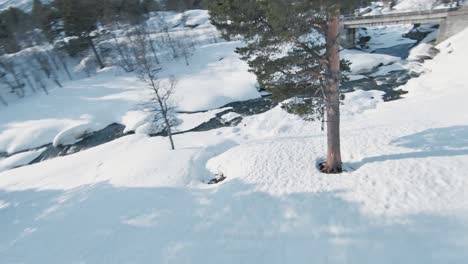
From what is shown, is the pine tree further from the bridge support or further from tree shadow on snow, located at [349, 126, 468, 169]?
the bridge support

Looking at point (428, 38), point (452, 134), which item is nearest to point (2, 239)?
point (452, 134)

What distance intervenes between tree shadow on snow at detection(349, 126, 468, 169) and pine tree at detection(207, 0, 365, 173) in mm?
1952

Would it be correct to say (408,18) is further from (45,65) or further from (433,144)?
(45,65)

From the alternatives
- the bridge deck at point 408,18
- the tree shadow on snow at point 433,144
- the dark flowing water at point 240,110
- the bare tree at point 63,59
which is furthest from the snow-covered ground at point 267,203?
the bare tree at point 63,59

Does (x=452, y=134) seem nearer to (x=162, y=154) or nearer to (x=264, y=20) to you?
(x=264, y=20)

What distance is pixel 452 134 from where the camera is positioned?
992 cm

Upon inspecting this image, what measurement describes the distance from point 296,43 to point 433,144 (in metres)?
6.76

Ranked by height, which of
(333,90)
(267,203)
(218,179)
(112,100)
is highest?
(333,90)

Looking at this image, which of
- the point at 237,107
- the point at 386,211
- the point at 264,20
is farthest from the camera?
the point at 237,107

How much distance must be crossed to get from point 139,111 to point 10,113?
22745 mm

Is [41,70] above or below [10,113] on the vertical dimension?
above

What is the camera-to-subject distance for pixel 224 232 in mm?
7406

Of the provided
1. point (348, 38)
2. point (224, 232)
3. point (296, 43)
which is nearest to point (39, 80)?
point (224, 232)

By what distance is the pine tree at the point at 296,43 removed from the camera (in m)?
6.10
